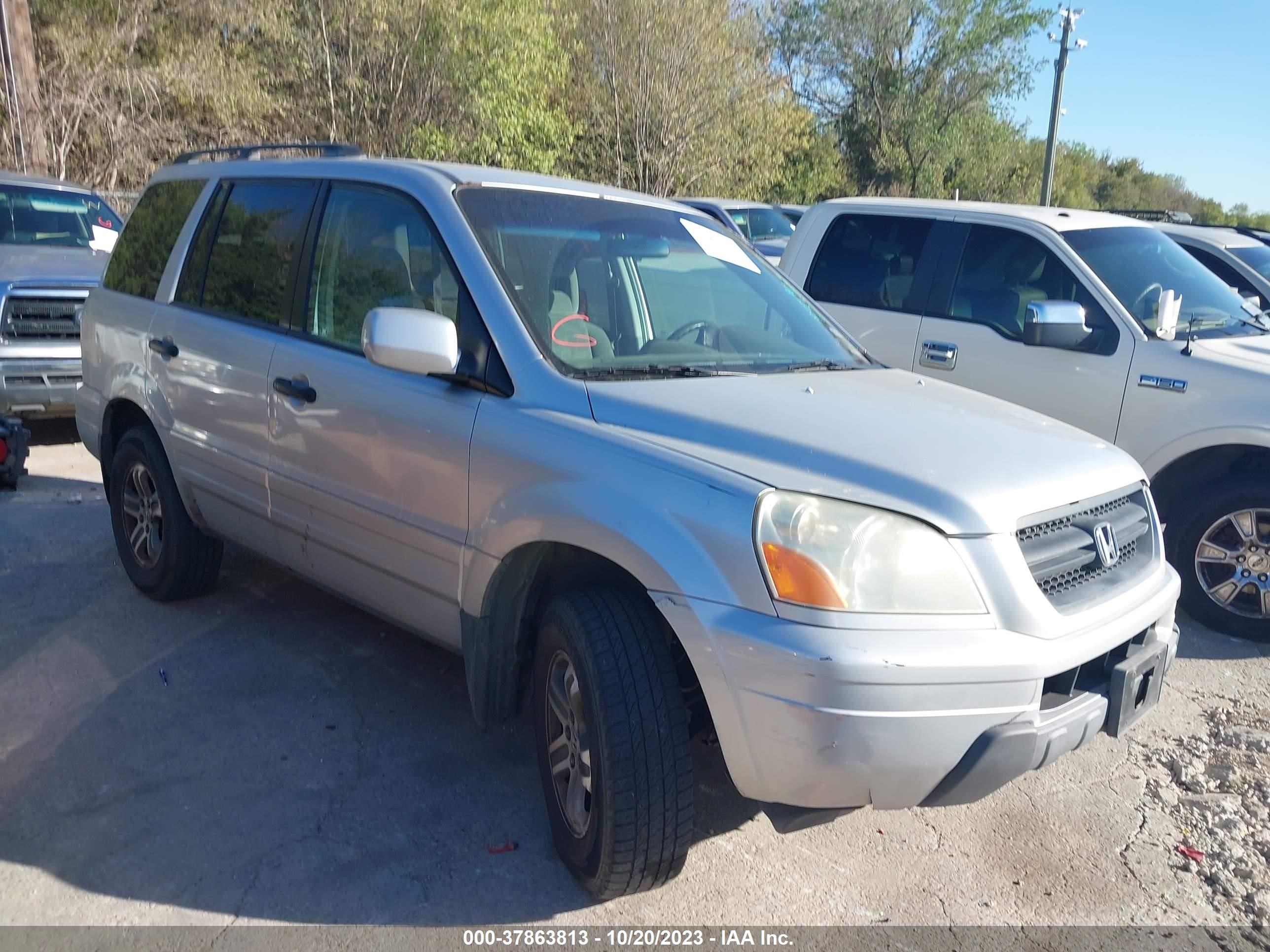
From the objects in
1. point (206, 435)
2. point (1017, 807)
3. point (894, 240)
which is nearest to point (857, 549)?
point (1017, 807)

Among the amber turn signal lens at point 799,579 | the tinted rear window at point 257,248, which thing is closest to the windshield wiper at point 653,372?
the amber turn signal lens at point 799,579

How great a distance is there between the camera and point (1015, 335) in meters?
5.82

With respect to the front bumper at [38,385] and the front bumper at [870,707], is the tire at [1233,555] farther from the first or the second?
the front bumper at [38,385]

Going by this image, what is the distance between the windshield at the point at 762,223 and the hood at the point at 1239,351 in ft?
33.9

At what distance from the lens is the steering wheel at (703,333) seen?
3.64m

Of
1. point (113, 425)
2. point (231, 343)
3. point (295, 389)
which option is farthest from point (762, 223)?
point (295, 389)

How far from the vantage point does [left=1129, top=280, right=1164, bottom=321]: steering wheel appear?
18.4 ft

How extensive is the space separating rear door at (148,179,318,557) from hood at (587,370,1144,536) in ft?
5.29

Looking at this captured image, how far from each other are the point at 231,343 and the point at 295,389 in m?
0.58

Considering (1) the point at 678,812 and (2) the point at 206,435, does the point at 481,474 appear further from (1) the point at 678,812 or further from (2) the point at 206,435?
(2) the point at 206,435

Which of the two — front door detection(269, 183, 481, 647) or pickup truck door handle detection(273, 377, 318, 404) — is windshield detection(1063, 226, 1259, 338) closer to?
front door detection(269, 183, 481, 647)

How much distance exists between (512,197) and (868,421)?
1441 mm

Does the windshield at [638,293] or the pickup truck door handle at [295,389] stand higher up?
the windshield at [638,293]

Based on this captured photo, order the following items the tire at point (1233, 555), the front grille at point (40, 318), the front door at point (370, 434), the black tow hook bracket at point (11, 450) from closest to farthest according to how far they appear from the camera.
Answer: the front door at point (370, 434)
the tire at point (1233, 555)
the black tow hook bracket at point (11, 450)
the front grille at point (40, 318)
